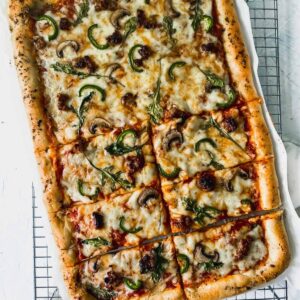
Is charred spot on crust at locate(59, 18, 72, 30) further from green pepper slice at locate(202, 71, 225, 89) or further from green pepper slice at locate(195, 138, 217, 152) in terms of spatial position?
green pepper slice at locate(195, 138, 217, 152)

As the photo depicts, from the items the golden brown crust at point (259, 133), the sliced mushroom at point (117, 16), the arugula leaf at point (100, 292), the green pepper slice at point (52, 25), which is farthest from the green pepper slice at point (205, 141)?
the green pepper slice at point (52, 25)

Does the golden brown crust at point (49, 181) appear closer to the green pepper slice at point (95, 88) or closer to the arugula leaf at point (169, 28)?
the green pepper slice at point (95, 88)

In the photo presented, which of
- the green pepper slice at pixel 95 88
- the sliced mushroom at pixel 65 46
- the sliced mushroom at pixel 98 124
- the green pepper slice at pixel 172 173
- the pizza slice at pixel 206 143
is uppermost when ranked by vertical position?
the sliced mushroom at pixel 65 46

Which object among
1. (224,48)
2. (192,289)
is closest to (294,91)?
(224,48)

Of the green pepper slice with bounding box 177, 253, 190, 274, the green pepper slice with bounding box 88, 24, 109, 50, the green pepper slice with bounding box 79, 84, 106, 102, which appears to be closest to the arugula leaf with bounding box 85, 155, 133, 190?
the green pepper slice with bounding box 79, 84, 106, 102

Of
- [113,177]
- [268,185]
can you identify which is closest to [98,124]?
[113,177]

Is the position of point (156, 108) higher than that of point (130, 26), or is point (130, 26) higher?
point (130, 26)

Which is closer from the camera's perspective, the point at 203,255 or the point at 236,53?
the point at 203,255

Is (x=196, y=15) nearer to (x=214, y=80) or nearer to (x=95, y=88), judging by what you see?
(x=214, y=80)
